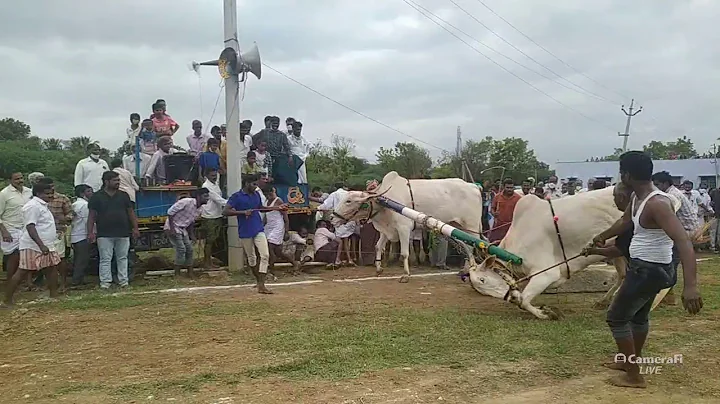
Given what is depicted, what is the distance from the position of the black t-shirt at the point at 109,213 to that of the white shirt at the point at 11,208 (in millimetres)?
1032

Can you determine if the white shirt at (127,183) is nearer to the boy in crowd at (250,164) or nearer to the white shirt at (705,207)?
the boy in crowd at (250,164)

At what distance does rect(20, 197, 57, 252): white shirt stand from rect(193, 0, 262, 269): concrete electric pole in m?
3.54

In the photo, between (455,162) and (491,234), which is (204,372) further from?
(455,162)

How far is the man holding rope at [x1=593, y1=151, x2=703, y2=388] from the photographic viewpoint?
4879 millimetres

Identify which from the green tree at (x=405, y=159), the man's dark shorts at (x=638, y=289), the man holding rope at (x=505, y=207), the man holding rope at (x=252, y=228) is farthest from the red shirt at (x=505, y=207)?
the green tree at (x=405, y=159)

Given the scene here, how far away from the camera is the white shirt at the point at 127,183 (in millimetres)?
10867

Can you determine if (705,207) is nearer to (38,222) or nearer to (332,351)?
(332,351)

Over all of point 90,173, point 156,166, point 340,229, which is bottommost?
point 340,229

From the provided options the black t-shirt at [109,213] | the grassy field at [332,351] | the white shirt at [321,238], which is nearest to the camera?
the grassy field at [332,351]

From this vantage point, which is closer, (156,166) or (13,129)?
(156,166)

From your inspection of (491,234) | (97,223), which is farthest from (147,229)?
(491,234)

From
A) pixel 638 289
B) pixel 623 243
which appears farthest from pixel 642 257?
pixel 623 243

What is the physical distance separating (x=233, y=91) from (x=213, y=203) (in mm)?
2139

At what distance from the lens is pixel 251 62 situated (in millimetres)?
12188
